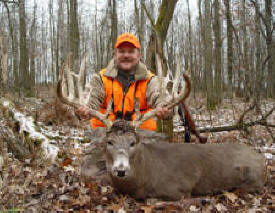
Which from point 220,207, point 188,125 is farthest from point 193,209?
point 188,125

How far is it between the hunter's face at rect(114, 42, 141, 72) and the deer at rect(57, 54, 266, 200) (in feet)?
4.18

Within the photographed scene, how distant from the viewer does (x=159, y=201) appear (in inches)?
150

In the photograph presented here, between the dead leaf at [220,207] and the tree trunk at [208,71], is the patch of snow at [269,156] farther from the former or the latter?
the tree trunk at [208,71]

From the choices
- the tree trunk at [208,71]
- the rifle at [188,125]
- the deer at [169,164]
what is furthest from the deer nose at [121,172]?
the tree trunk at [208,71]

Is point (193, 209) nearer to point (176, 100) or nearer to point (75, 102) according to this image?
point (176, 100)

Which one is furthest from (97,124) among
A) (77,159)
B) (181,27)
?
(181,27)

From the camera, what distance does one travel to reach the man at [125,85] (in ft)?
16.0

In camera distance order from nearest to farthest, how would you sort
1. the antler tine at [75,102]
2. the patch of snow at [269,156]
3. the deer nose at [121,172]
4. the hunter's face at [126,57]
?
1. the deer nose at [121,172]
2. the antler tine at [75,102]
3. the hunter's face at [126,57]
4. the patch of snow at [269,156]

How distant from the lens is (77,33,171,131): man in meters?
4.88

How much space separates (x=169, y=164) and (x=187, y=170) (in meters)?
0.29

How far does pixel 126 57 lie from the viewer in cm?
504

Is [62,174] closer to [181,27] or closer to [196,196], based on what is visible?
[196,196]

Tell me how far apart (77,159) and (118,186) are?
1689mm

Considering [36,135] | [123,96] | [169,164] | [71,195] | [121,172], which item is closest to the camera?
[121,172]
